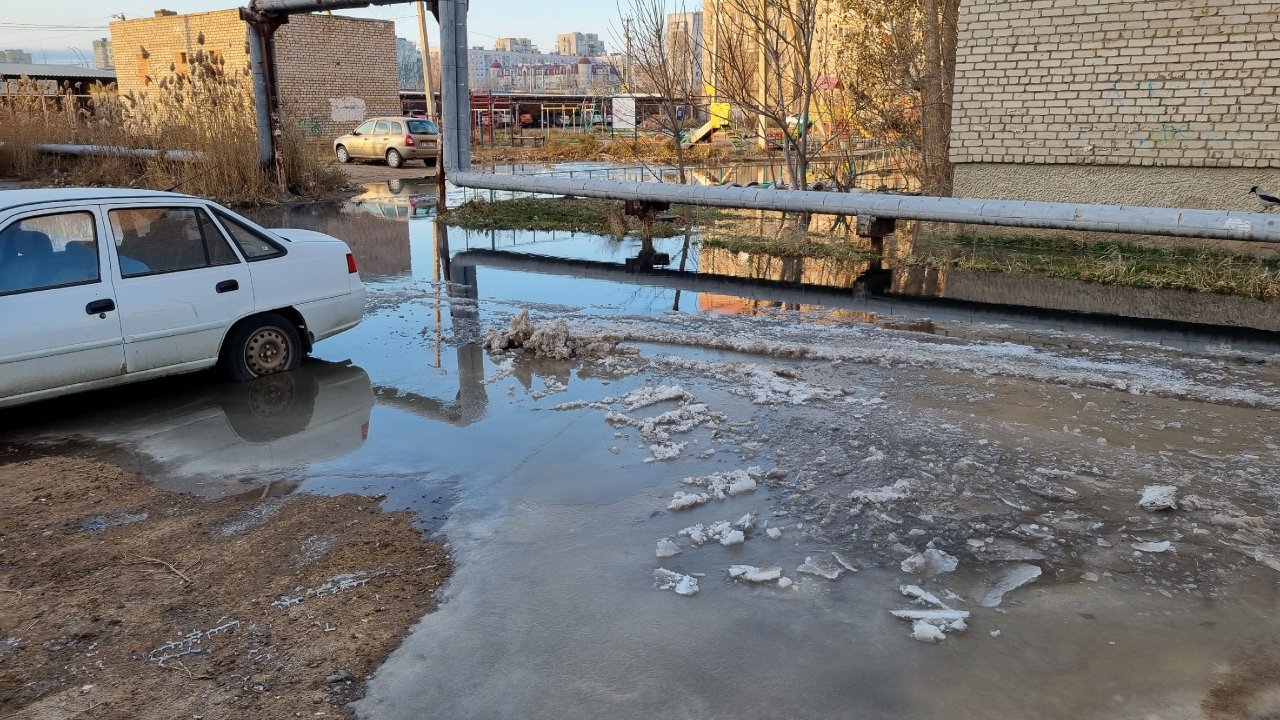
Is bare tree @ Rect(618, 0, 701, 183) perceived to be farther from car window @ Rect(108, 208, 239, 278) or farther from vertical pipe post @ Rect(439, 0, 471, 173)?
car window @ Rect(108, 208, 239, 278)

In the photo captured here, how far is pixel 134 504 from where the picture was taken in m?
5.02

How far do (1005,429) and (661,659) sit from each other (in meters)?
3.48

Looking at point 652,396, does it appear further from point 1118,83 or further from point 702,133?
point 702,133

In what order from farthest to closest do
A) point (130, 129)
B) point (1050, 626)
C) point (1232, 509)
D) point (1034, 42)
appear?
point (130, 129)
point (1034, 42)
point (1232, 509)
point (1050, 626)

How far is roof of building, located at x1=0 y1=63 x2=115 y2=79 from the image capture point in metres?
52.3

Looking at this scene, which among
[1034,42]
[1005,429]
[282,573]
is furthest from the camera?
[1034,42]

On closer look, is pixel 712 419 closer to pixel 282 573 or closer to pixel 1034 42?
pixel 282 573

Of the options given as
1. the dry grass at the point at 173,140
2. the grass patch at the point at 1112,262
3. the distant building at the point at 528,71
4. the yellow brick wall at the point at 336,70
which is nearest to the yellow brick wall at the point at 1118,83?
the grass patch at the point at 1112,262

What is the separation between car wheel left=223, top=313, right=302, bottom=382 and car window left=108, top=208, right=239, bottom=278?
56 centimetres

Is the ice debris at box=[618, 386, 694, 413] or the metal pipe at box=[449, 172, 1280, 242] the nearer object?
the ice debris at box=[618, 386, 694, 413]

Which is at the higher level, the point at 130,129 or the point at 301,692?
the point at 130,129

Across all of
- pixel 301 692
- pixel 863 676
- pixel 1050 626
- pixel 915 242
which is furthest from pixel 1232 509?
pixel 915 242

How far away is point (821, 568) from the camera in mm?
4285

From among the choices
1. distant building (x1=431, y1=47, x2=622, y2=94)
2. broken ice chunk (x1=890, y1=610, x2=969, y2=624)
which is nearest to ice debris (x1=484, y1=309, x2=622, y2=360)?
broken ice chunk (x1=890, y1=610, x2=969, y2=624)
